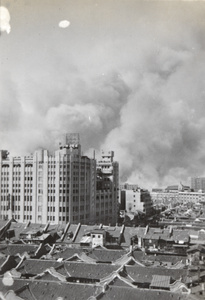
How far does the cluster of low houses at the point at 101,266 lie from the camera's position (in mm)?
29359

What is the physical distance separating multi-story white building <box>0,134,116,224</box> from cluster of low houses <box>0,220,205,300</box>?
1812cm

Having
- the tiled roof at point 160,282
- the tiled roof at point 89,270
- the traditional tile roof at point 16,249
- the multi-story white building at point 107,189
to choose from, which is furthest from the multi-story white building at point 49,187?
the tiled roof at point 160,282

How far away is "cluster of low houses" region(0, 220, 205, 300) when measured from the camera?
29.4m

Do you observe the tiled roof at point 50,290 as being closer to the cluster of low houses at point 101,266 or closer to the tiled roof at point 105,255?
the cluster of low houses at point 101,266

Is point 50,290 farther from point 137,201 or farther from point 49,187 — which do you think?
point 137,201

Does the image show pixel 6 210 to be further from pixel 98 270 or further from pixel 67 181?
pixel 98 270

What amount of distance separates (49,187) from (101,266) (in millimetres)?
45508

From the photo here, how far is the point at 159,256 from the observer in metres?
42.0

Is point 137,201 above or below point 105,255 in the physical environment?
above

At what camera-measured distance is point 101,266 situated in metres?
37.9

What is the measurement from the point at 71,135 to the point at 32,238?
3895 centimetres

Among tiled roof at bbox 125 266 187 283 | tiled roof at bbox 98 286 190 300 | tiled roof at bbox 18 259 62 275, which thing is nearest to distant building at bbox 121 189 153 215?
tiled roof at bbox 18 259 62 275

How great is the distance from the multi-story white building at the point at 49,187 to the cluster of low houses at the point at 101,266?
1812 centimetres

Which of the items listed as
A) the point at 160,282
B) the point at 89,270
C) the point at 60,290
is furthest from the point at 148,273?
the point at 60,290
